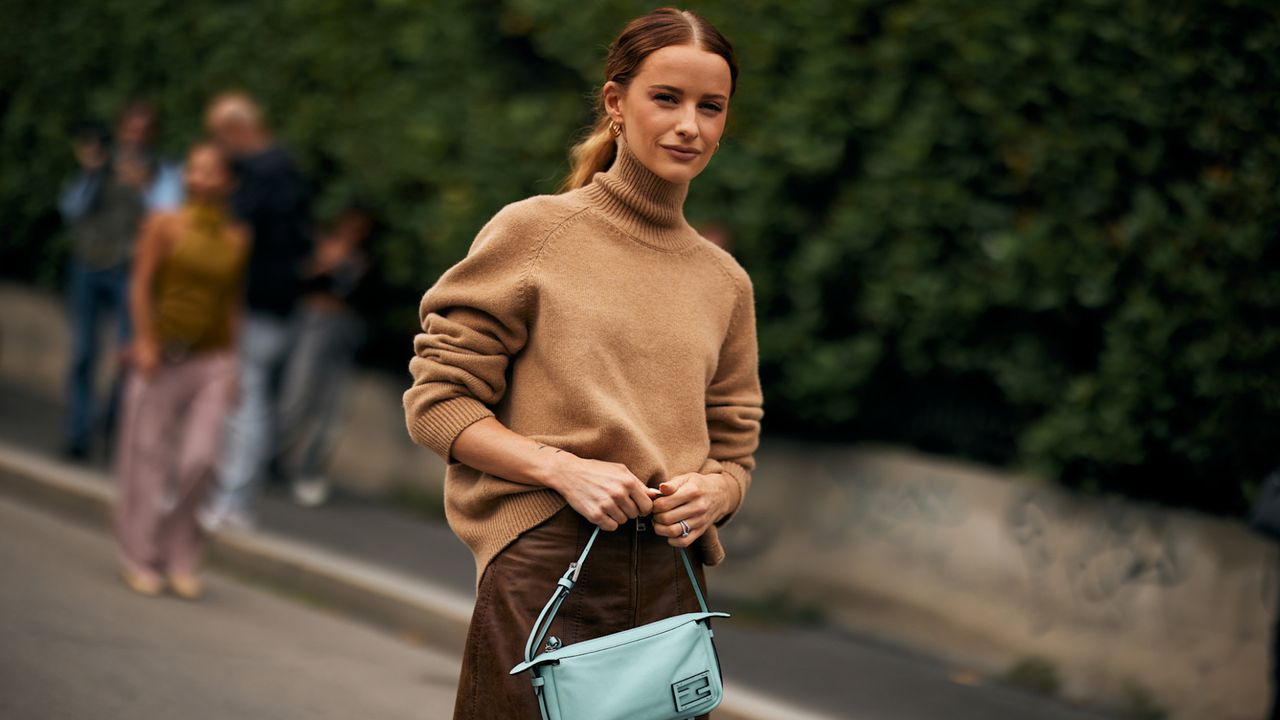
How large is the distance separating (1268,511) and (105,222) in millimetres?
7331

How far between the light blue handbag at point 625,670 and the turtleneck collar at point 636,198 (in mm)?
544

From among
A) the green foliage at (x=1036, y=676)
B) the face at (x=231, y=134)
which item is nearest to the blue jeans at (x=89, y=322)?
the face at (x=231, y=134)

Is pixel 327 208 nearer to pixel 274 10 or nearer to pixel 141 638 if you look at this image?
pixel 274 10

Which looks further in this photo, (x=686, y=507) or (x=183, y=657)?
(x=183, y=657)

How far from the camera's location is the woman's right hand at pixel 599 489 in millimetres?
2400

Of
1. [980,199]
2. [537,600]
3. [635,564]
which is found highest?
[980,199]

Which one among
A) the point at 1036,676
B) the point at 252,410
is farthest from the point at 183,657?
the point at 1036,676

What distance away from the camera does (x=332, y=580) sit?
703 cm

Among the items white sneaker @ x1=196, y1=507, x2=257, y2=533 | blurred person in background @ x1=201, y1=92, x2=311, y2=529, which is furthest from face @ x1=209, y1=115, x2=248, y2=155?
white sneaker @ x1=196, y1=507, x2=257, y2=533

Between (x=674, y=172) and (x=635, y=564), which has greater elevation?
(x=674, y=172)

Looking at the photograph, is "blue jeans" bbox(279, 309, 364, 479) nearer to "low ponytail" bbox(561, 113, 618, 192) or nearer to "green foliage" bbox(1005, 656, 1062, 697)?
"green foliage" bbox(1005, 656, 1062, 697)

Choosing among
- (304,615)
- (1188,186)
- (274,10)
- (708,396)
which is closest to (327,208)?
(274,10)

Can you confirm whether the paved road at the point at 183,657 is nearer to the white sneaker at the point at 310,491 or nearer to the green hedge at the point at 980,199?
the white sneaker at the point at 310,491

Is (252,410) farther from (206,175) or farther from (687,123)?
(687,123)
